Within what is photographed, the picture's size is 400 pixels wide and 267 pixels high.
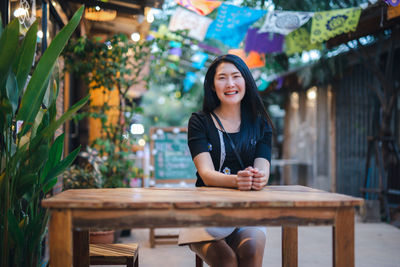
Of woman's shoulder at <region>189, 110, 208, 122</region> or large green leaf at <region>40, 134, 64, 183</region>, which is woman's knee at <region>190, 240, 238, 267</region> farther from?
large green leaf at <region>40, 134, 64, 183</region>

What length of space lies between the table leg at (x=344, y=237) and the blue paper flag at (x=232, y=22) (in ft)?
12.5

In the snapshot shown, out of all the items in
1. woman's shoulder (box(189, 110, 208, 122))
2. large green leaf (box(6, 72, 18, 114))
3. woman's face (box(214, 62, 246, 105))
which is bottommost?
woman's shoulder (box(189, 110, 208, 122))

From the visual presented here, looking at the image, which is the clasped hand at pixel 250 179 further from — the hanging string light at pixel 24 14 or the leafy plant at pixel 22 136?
the hanging string light at pixel 24 14

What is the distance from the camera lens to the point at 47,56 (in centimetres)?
173

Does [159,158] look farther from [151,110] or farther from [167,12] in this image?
[151,110]

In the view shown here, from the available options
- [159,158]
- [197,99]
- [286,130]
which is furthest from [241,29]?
[286,130]

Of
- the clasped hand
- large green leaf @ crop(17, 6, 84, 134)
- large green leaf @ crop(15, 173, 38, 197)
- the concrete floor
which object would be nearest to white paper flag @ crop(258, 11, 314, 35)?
the concrete floor

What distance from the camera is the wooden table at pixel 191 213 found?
4.82 ft

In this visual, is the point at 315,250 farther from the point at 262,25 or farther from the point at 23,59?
the point at 23,59

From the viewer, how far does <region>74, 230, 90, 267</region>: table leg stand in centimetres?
198

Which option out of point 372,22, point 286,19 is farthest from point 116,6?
point 372,22

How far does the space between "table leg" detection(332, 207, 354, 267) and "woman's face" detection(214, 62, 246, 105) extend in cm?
92


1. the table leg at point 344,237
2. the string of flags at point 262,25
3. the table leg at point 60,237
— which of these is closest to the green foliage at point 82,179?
the string of flags at point 262,25

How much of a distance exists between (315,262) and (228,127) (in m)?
2.07
